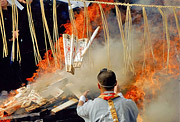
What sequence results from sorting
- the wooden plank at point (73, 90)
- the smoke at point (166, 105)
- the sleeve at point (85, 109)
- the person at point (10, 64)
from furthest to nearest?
the person at point (10, 64) < the smoke at point (166, 105) < the wooden plank at point (73, 90) < the sleeve at point (85, 109)

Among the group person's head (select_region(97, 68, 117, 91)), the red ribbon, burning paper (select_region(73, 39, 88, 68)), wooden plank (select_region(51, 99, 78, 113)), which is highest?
burning paper (select_region(73, 39, 88, 68))

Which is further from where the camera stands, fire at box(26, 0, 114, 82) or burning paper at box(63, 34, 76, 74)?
fire at box(26, 0, 114, 82)

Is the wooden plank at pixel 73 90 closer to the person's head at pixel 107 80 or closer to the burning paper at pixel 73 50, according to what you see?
the burning paper at pixel 73 50

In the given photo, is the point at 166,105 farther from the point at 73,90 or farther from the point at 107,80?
the point at 107,80

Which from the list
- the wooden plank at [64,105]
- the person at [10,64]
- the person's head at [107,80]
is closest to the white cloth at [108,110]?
the person's head at [107,80]

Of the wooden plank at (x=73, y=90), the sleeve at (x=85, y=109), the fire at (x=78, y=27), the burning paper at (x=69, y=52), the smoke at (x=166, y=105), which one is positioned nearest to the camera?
the sleeve at (x=85, y=109)

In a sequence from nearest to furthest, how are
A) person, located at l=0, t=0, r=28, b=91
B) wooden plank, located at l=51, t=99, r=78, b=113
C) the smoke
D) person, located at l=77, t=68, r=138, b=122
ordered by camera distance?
person, located at l=77, t=68, r=138, b=122 → wooden plank, located at l=51, t=99, r=78, b=113 → the smoke → person, located at l=0, t=0, r=28, b=91

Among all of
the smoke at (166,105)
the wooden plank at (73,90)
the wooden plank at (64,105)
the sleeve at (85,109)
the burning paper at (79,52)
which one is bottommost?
the smoke at (166,105)

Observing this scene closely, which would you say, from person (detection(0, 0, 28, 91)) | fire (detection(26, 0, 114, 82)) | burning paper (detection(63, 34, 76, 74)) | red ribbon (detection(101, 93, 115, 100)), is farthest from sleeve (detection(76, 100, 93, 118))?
person (detection(0, 0, 28, 91))

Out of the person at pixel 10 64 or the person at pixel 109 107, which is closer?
the person at pixel 109 107

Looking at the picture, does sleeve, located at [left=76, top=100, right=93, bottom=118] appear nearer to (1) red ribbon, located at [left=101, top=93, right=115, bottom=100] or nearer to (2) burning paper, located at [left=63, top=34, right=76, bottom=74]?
(1) red ribbon, located at [left=101, top=93, right=115, bottom=100]

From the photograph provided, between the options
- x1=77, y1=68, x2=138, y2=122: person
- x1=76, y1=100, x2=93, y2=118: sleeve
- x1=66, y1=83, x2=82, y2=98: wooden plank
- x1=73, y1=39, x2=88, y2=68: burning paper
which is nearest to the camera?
x1=77, y1=68, x2=138, y2=122: person

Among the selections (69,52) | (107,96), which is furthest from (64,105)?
(107,96)

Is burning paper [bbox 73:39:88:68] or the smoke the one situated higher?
burning paper [bbox 73:39:88:68]
